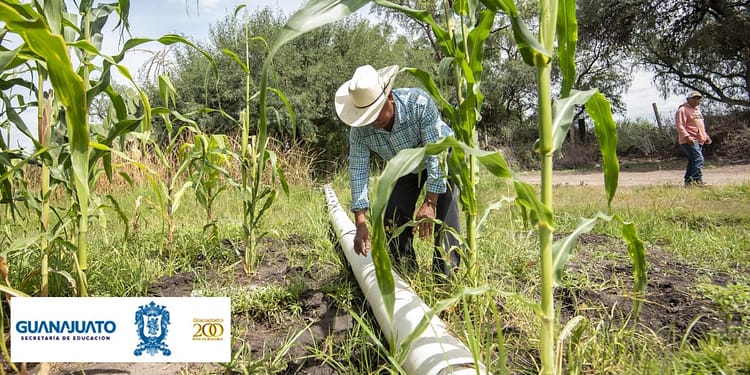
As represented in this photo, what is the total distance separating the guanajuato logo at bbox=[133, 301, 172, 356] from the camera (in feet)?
4.98

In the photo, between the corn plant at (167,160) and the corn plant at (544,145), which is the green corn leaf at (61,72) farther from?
the corn plant at (544,145)

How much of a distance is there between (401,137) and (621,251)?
177 cm

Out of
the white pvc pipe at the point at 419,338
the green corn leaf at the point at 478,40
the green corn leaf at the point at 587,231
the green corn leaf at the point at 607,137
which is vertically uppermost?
the green corn leaf at the point at 478,40

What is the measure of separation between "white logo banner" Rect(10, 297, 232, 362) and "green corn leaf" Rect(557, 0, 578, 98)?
1.36 m

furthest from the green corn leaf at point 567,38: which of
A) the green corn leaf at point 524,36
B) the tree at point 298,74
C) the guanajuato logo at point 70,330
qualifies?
the tree at point 298,74

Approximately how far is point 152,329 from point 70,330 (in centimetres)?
26

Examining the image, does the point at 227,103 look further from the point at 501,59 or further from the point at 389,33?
the point at 501,59

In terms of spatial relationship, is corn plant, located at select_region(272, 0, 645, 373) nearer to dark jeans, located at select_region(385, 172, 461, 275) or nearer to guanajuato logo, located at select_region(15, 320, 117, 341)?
guanajuato logo, located at select_region(15, 320, 117, 341)

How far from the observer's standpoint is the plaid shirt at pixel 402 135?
7.91ft

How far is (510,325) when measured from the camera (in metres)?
1.80

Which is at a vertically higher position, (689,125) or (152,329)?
(689,125)

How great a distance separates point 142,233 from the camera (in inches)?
135

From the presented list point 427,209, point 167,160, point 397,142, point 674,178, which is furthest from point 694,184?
point 167,160

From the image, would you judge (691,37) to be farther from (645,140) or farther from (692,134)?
(692,134)
